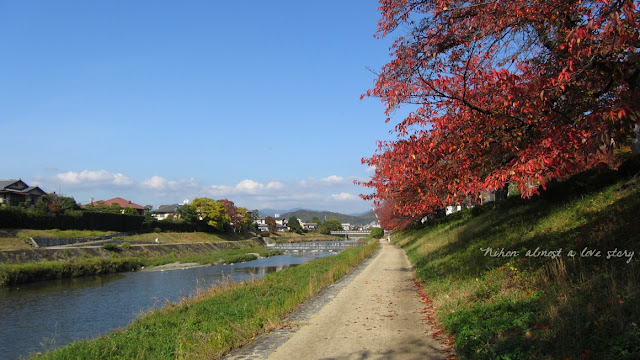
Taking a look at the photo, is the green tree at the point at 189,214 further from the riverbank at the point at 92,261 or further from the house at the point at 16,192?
the house at the point at 16,192

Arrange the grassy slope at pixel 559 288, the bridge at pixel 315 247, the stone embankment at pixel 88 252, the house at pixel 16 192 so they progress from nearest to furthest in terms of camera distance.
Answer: the grassy slope at pixel 559 288, the stone embankment at pixel 88 252, the house at pixel 16 192, the bridge at pixel 315 247

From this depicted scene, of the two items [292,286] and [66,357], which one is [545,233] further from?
[66,357]

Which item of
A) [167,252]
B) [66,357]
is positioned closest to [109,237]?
[167,252]

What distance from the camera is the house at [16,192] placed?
2383 inches

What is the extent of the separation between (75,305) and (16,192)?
53.0m

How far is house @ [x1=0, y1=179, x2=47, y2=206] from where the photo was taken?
60.5 m

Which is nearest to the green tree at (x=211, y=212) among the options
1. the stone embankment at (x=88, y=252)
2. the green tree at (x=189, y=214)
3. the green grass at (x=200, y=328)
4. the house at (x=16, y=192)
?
the green tree at (x=189, y=214)

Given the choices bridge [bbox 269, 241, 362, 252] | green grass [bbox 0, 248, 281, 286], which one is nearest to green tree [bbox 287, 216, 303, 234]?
bridge [bbox 269, 241, 362, 252]

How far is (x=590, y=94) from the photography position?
7121mm

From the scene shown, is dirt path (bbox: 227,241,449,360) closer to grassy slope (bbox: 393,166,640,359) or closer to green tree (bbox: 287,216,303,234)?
grassy slope (bbox: 393,166,640,359)

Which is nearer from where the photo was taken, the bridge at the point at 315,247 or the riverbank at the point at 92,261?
the riverbank at the point at 92,261

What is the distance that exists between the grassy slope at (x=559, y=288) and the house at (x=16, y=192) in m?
65.9

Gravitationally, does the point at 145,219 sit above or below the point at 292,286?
above

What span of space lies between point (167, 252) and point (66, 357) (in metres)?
44.5
